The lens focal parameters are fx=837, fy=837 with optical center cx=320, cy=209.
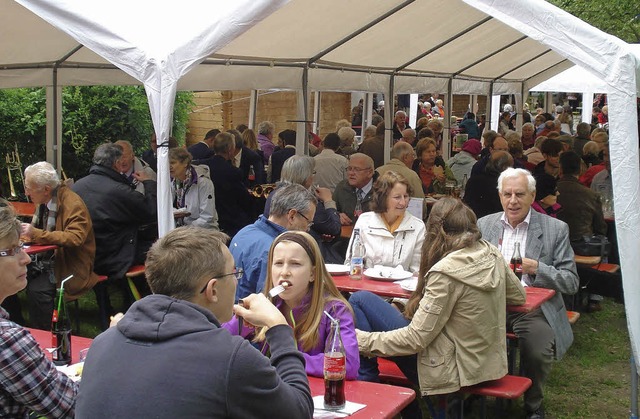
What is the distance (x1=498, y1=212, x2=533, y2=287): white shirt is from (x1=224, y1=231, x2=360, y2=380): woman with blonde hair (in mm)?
2162

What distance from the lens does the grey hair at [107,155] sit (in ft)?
21.6

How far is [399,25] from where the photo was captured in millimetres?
8836

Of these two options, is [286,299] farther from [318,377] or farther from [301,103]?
[301,103]

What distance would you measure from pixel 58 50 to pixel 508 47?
6.73 m

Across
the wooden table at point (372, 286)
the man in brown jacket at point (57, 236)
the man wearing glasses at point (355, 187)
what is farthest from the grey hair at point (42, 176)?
the man wearing glasses at point (355, 187)

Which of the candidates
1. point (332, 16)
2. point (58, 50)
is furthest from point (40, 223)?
point (332, 16)

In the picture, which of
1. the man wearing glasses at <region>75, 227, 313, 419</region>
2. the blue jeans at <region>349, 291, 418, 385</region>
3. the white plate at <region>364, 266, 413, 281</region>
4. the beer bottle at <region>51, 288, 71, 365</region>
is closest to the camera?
the man wearing glasses at <region>75, 227, 313, 419</region>

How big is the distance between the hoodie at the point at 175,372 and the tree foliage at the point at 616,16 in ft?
54.5

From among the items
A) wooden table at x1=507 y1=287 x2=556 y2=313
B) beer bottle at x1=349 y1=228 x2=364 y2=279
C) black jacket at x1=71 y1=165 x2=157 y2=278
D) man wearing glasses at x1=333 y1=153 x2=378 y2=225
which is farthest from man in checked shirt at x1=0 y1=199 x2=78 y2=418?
man wearing glasses at x1=333 y1=153 x2=378 y2=225

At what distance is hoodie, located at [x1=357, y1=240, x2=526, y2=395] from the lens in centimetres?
409

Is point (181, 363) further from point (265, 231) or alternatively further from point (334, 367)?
point (265, 231)

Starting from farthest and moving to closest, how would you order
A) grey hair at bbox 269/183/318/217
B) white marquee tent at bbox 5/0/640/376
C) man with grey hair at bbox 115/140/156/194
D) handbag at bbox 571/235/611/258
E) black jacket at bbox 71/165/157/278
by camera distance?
1. man with grey hair at bbox 115/140/156/194
2. handbag at bbox 571/235/611/258
3. black jacket at bbox 71/165/157/278
4. white marquee tent at bbox 5/0/640/376
5. grey hair at bbox 269/183/318/217

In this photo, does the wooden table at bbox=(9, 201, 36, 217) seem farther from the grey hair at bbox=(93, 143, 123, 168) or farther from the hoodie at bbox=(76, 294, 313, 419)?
the hoodie at bbox=(76, 294, 313, 419)

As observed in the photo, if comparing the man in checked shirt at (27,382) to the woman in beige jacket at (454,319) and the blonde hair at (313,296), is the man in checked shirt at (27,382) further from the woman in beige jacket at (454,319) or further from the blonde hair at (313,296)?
the woman in beige jacket at (454,319)
